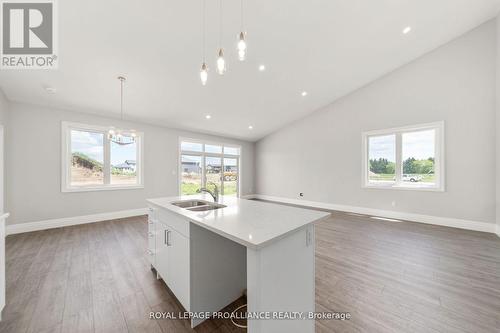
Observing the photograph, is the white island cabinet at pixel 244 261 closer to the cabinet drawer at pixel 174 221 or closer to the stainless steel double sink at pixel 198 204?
the cabinet drawer at pixel 174 221

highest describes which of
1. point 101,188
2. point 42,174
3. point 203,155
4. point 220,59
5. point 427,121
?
point 427,121

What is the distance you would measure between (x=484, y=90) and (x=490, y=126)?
741mm

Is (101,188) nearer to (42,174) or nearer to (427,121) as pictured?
(42,174)

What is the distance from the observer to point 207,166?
22.9 ft

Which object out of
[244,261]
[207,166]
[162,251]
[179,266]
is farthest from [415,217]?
[207,166]

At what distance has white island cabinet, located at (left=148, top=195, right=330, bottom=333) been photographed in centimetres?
106

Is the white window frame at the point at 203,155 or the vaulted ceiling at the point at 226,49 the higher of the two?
the vaulted ceiling at the point at 226,49

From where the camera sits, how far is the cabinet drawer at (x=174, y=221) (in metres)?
1.56

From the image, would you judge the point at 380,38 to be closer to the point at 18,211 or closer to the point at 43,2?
the point at 43,2

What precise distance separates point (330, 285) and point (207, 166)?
5658mm

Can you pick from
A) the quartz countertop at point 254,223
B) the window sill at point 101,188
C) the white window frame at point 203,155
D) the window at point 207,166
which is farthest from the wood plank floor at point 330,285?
the window at point 207,166

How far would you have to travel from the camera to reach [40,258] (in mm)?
→ 2666

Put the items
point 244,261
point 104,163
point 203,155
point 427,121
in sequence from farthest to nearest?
point 203,155
point 104,163
point 427,121
point 244,261

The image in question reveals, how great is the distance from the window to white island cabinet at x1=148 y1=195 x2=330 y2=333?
159 inches
